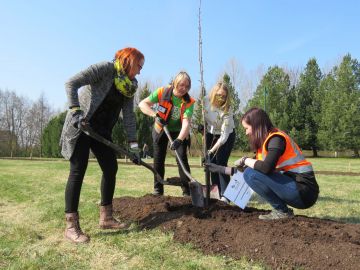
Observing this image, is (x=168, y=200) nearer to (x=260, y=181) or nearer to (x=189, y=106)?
(x=189, y=106)

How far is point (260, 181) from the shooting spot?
361 centimetres

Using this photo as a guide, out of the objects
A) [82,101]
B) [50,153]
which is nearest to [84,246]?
[82,101]

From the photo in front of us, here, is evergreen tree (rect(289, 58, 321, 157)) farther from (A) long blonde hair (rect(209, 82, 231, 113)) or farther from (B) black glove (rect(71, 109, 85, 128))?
(B) black glove (rect(71, 109, 85, 128))

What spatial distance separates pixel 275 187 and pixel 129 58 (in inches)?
72.8

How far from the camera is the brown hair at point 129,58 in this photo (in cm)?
366

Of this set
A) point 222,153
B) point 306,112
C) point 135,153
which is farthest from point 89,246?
point 306,112

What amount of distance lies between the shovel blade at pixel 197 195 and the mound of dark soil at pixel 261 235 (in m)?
0.08

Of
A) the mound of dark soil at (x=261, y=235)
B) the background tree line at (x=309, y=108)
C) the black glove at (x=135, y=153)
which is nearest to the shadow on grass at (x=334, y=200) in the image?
the mound of dark soil at (x=261, y=235)

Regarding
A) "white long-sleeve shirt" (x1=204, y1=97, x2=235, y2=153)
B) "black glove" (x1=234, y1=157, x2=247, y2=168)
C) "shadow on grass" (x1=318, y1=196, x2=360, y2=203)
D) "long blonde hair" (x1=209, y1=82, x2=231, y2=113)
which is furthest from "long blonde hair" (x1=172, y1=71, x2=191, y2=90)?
"shadow on grass" (x1=318, y1=196, x2=360, y2=203)

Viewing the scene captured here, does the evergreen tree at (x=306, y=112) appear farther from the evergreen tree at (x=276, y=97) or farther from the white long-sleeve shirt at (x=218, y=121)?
the white long-sleeve shirt at (x=218, y=121)

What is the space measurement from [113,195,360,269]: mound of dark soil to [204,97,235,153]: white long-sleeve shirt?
4.14 feet

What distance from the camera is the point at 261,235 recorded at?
3.11 m

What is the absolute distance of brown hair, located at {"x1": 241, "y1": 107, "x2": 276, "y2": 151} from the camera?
3553 mm

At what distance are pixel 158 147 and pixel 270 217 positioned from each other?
1955mm
